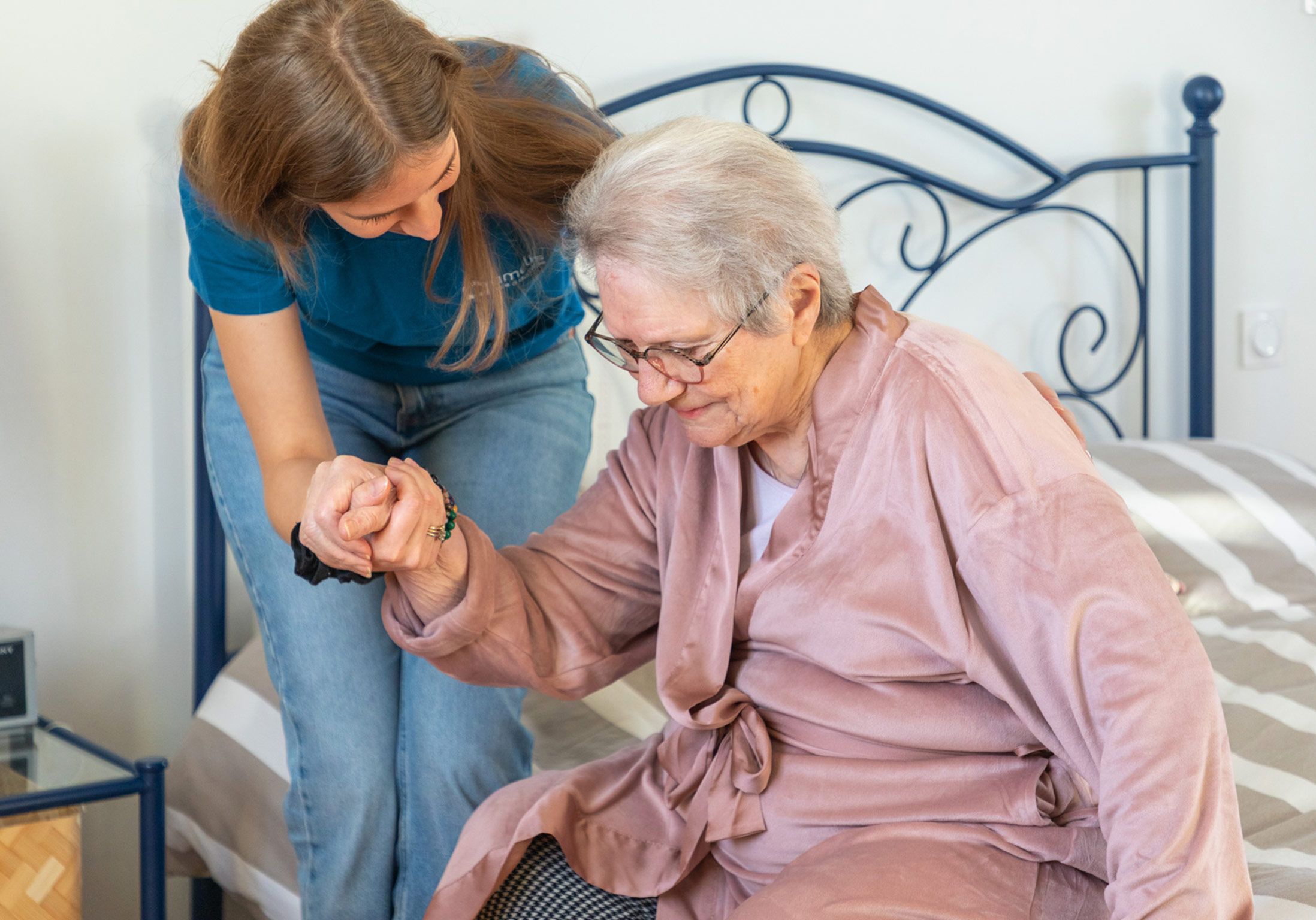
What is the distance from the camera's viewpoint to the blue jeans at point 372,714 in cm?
129

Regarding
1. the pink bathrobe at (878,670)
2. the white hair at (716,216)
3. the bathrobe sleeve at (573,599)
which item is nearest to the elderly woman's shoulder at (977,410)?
the pink bathrobe at (878,670)

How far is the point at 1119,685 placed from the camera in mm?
888

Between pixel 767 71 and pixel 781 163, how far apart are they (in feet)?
4.13

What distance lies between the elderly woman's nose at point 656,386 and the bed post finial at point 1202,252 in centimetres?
188

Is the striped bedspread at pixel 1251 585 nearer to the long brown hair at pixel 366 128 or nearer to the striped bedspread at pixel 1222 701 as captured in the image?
the striped bedspread at pixel 1222 701

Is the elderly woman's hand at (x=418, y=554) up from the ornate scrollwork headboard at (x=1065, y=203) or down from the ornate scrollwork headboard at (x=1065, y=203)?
down

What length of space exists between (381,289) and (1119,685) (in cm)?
86

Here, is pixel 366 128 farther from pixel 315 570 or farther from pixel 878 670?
pixel 878 670

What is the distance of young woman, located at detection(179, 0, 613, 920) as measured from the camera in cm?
104

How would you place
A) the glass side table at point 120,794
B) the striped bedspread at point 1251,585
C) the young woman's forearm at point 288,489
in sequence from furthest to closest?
the striped bedspread at point 1251,585 → the glass side table at point 120,794 → the young woman's forearm at point 288,489

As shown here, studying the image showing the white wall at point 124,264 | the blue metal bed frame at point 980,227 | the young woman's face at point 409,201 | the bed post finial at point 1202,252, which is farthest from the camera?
the bed post finial at point 1202,252

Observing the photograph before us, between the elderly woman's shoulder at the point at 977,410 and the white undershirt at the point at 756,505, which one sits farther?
the white undershirt at the point at 756,505

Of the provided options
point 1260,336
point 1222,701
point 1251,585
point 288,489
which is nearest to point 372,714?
point 288,489

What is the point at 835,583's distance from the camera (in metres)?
1.06
